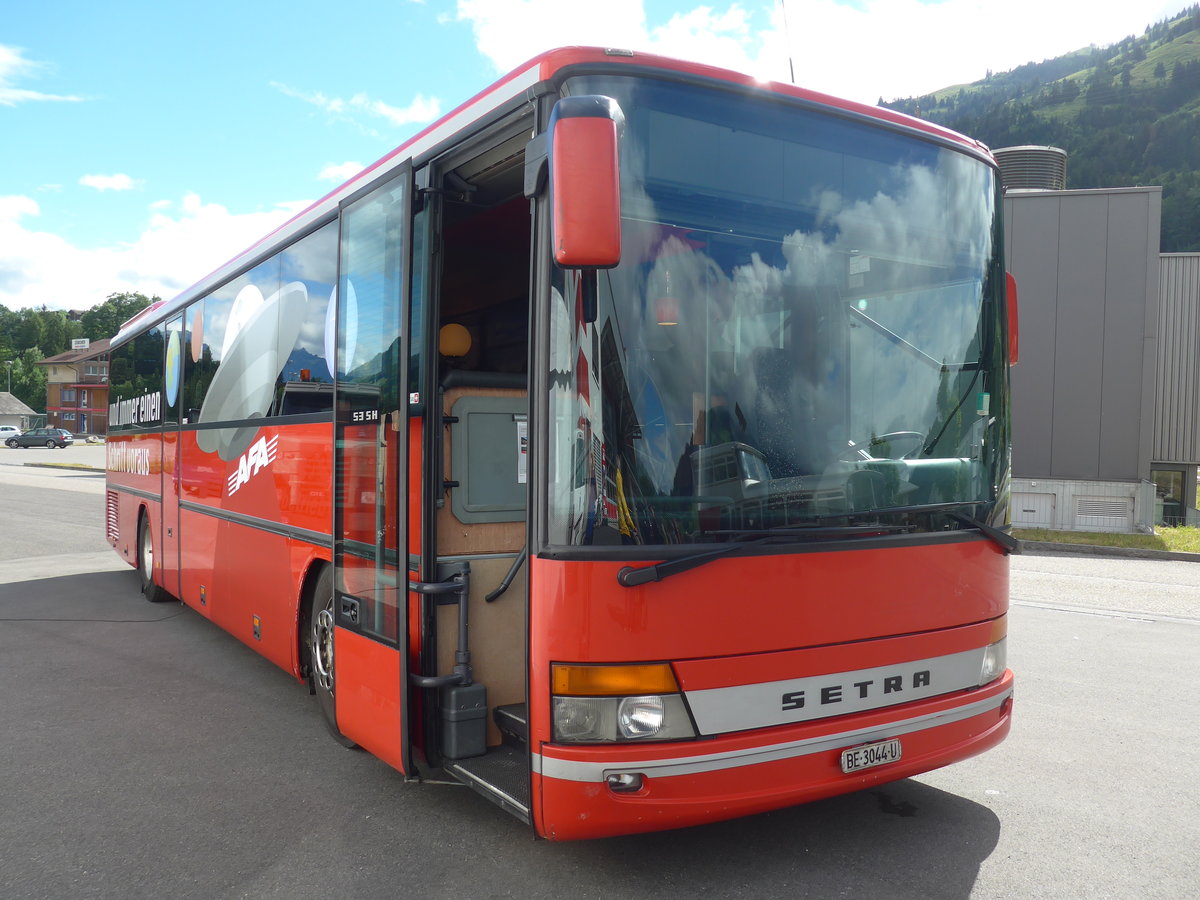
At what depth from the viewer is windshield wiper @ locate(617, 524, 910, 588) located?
317 centimetres

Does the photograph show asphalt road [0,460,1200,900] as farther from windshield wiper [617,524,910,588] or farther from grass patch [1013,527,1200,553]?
grass patch [1013,527,1200,553]

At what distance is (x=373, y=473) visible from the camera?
4.42 meters

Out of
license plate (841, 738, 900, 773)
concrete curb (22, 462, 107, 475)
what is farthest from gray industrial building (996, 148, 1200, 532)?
concrete curb (22, 462, 107, 475)

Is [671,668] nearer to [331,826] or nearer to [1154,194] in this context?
[331,826]

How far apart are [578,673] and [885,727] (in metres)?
1.21

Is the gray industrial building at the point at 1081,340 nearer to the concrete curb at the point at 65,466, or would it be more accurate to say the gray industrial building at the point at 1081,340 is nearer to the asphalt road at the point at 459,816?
the asphalt road at the point at 459,816

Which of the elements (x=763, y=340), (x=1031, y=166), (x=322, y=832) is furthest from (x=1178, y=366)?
(x=322, y=832)

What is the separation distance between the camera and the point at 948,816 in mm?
4219

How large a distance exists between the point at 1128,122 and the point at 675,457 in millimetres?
131007

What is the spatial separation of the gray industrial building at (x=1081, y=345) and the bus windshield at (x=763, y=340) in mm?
17125

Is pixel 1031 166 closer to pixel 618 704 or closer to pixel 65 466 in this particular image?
pixel 618 704

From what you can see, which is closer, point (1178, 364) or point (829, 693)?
point (829, 693)

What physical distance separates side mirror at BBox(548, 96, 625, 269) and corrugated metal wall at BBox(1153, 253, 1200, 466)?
2411 cm

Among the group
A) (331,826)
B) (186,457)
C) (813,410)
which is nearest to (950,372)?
(813,410)
